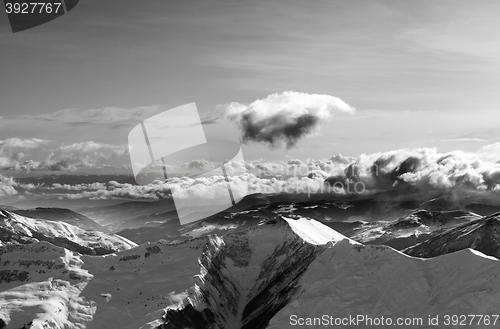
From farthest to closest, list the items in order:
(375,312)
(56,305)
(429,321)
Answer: (56,305)
(375,312)
(429,321)

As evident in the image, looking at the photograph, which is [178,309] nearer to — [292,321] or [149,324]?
[149,324]

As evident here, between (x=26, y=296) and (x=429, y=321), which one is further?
(x=26, y=296)

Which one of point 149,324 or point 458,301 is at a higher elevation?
point 458,301

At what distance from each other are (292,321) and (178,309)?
4314 cm

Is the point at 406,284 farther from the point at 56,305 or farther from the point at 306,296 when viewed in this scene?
the point at 56,305

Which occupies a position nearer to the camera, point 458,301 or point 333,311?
point 458,301

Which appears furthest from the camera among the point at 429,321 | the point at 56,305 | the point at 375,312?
the point at 56,305

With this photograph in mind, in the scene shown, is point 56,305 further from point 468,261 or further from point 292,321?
point 468,261

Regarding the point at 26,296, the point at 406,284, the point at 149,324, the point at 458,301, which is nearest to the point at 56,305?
the point at 26,296

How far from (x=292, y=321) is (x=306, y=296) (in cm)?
1499

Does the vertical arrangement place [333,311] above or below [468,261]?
below

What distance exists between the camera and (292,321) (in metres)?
179

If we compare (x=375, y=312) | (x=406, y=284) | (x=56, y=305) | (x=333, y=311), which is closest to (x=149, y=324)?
(x=56, y=305)

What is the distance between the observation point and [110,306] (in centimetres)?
19725
